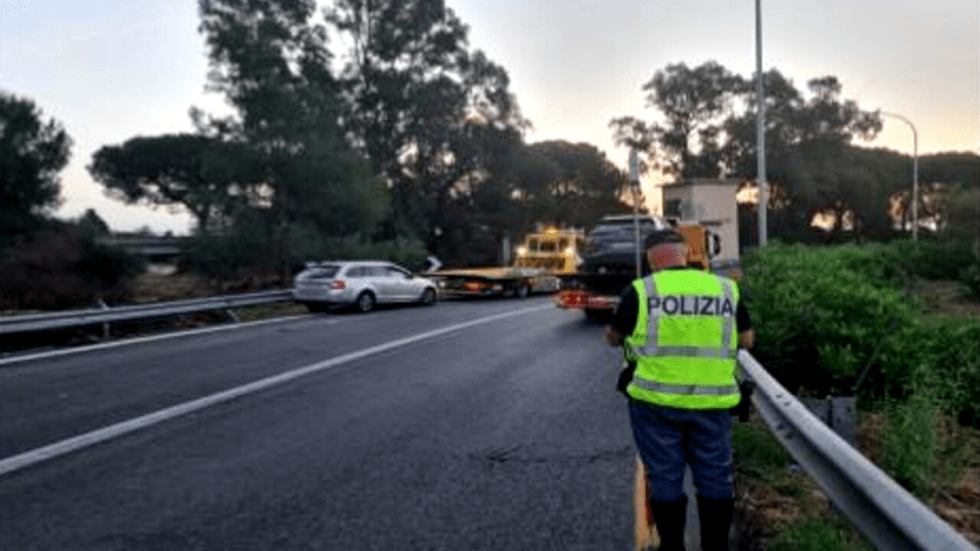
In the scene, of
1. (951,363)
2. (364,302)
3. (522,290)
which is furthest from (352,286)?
(951,363)

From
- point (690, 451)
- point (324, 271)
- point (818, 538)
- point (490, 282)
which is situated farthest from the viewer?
point (490, 282)

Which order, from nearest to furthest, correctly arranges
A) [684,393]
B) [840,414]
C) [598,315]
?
[684,393]
[840,414]
[598,315]

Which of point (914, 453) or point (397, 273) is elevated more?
point (397, 273)

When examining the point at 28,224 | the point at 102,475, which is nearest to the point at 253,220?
the point at 28,224

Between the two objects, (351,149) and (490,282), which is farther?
(351,149)

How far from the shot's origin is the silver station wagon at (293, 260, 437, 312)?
2914 cm

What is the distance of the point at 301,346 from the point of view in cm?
1827

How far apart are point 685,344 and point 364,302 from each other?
2502cm

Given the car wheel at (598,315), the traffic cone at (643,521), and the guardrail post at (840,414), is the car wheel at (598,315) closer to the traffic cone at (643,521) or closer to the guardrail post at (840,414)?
the traffic cone at (643,521)

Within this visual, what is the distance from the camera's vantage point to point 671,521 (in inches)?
212

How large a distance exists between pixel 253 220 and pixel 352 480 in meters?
32.4

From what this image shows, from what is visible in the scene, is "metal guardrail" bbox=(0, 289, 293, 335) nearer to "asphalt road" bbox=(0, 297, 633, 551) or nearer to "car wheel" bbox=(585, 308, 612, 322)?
"asphalt road" bbox=(0, 297, 633, 551)

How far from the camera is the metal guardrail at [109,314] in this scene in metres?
19.2

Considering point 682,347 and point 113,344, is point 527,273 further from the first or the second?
point 682,347
